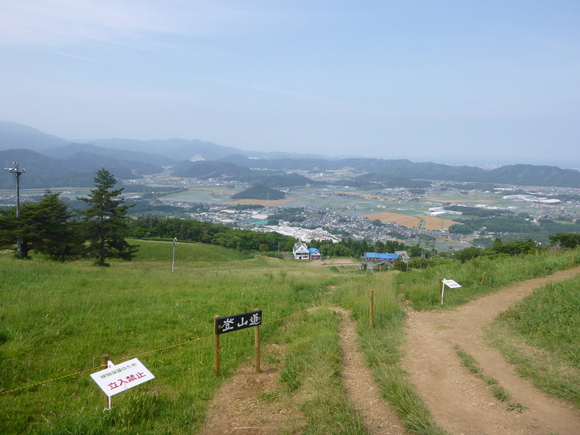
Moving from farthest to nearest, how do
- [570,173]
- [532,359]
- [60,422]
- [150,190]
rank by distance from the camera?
[570,173] → [150,190] → [532,359] → [60,422]

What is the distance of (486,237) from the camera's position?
1853 inches

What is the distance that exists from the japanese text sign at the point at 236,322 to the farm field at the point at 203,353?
826 mm

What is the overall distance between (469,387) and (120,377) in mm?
4416

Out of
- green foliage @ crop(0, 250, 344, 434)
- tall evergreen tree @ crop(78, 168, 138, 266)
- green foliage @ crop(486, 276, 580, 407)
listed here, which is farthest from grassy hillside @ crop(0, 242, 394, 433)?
tall evergreen tree @ crop(78, 168, 138, 266)

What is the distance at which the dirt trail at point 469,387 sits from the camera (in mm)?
4078

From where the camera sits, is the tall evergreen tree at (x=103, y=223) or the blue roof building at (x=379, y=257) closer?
the tall evergreen tree at (x=103, y=223)

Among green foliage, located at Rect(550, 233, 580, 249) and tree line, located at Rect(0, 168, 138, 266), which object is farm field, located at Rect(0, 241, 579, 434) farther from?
green foliage, located at Rect(550, 233, 580, 249)

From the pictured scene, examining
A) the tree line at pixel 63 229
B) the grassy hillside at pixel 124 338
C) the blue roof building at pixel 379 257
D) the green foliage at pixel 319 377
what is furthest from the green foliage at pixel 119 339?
the blue roof building at pixel 379 257

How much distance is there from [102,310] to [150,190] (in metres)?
96.6

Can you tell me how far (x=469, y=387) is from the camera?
4.98 m

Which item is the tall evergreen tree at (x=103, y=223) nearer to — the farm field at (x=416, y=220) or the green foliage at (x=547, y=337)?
the green foliage at (x=547, y=337)

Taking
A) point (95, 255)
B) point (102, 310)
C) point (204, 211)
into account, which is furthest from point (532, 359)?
point (204, 211)

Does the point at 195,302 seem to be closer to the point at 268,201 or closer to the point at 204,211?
the point at 204,211

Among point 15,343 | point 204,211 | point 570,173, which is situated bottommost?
point 204,211
